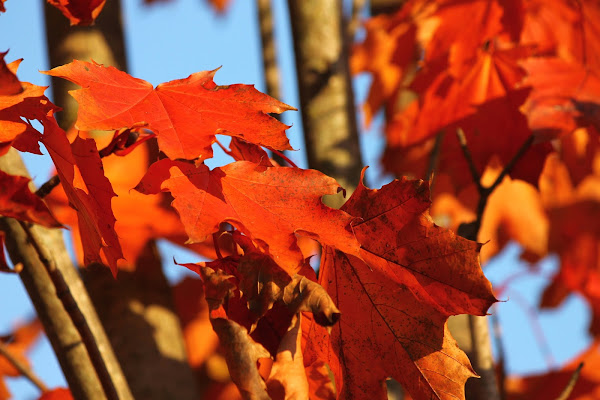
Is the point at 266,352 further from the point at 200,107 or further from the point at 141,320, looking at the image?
the point at 141,320

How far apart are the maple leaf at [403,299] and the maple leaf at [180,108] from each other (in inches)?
5.1

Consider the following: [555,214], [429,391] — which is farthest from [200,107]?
[555,214]

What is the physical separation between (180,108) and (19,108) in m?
0.16

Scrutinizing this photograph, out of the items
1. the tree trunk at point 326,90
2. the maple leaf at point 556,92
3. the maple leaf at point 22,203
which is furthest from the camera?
the tree trunk at point 326,90

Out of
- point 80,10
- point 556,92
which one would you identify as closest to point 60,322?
point 80,10

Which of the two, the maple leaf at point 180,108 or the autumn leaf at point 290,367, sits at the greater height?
the maple leaf at point 180,108

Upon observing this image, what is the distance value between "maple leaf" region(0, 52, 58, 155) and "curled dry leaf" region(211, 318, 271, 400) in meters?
0.26

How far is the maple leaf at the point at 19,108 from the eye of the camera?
0.64 metres

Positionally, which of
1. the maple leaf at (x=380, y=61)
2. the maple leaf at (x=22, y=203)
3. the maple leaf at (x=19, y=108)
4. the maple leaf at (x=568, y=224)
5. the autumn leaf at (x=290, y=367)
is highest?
the maple leaf at (x=19, y=108)

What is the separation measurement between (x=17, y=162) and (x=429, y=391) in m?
0.62

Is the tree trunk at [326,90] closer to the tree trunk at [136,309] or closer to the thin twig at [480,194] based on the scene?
the thin twig at [480,194]

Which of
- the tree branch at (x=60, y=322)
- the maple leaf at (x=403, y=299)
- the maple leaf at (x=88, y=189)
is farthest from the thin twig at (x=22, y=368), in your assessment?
the maple leaf at (x=403, y=299)

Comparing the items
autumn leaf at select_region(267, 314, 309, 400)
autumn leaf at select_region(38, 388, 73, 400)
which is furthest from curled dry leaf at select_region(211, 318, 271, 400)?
autumn leaf at select_region(38, 388, 73, 400)

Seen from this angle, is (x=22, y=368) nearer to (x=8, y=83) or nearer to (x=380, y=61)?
(x=8, y=83)
